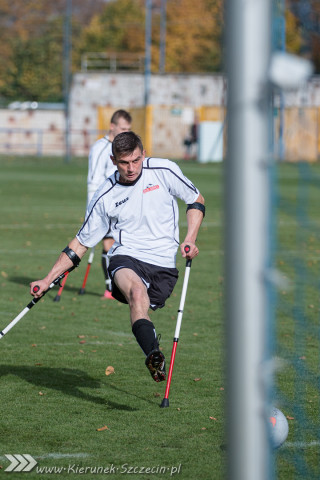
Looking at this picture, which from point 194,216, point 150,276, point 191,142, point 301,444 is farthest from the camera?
point 191,142

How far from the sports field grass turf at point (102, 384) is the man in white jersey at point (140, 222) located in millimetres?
783

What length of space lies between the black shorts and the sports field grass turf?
70cm

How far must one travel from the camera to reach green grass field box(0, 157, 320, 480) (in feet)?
16.5

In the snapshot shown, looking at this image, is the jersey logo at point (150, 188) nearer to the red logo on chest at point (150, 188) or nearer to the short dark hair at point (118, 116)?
the red logo on chest at point (150, 188)

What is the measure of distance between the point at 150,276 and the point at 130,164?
86 cm

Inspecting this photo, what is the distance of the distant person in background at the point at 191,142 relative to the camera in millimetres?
47688

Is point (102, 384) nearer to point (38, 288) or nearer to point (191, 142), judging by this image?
point (38, 288)

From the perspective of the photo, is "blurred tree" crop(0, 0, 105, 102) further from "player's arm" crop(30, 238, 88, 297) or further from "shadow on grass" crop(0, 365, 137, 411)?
"player's arm" crop(30, 238, 88, 297)

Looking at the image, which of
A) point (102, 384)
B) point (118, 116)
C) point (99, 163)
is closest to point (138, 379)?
point (102, 384)

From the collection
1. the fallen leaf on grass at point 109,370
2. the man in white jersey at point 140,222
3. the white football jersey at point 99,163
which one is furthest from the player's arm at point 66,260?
the white football jersey at point 99,163

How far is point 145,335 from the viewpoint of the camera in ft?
19.5

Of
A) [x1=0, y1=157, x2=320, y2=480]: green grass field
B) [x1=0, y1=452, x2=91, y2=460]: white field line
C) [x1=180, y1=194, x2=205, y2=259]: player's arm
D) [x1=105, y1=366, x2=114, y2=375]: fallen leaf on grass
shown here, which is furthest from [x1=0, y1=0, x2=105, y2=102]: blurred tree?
[x1=0, y1=452, x2=91, y2=460]: white field line

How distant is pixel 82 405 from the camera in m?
6.32

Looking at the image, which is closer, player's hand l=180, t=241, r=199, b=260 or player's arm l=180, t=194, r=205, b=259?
player's hand l=180, t=241, r=199, b=260
